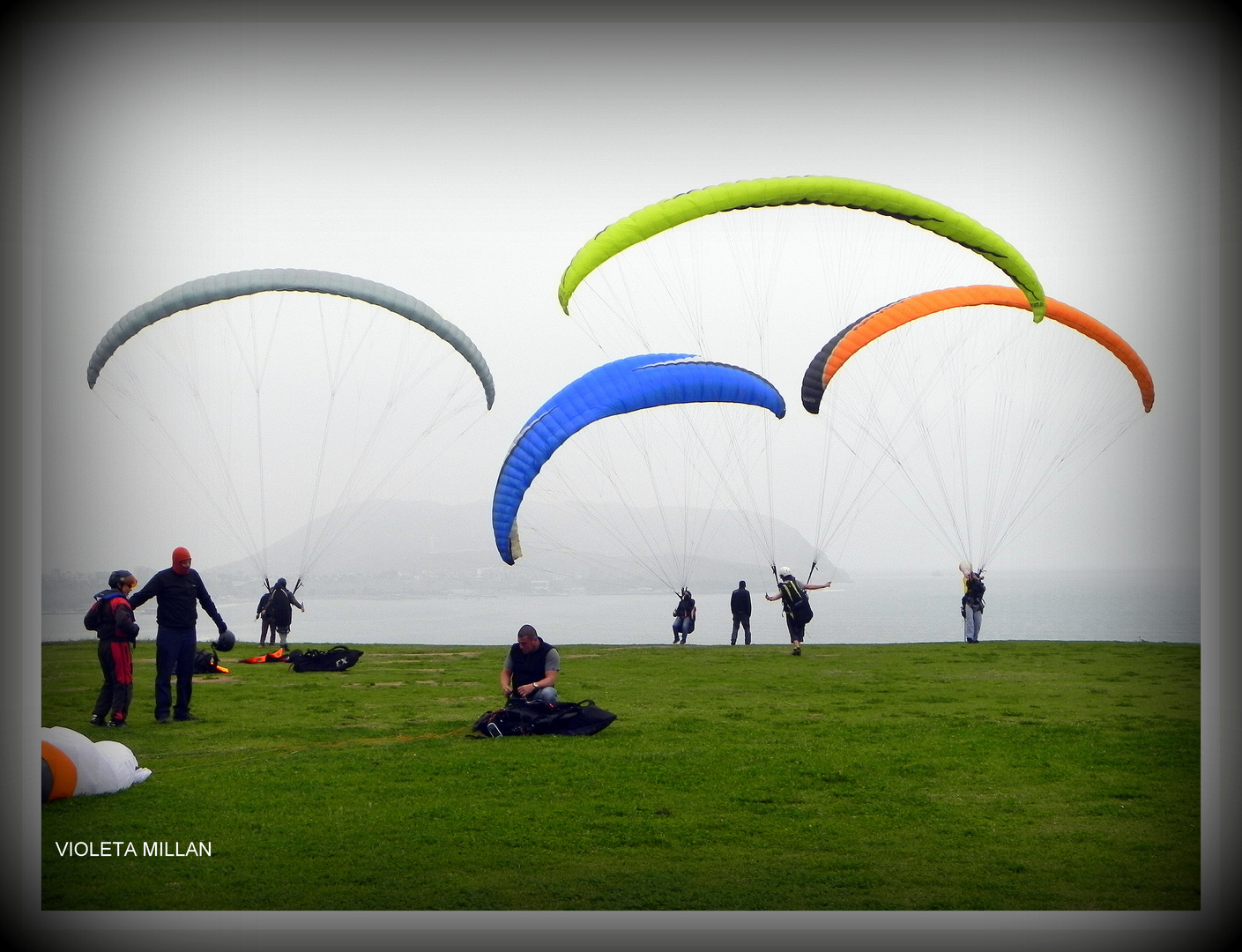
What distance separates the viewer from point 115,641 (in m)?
9.67

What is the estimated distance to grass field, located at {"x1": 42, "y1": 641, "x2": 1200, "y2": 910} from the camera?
6.38 m

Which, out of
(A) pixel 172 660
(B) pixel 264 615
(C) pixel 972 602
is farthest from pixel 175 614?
(C) pixel 972 602

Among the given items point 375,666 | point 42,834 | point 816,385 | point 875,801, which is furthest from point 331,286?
point 875,801

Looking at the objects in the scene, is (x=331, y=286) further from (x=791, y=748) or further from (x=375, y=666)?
(x=791, y=748)

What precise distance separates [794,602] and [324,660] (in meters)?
6.69

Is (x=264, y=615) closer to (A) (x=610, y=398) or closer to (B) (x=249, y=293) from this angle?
(B) (x=249, y=293)

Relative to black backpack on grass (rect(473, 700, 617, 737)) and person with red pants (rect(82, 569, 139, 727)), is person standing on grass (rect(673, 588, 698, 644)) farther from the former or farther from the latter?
person with red pants (rect(82, 569, 139, 727))

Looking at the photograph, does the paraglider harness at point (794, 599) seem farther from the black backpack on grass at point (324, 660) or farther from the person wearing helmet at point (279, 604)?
the person wearing helmet at point (279, 604)

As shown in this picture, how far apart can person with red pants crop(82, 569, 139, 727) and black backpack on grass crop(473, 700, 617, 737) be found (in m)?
3.20

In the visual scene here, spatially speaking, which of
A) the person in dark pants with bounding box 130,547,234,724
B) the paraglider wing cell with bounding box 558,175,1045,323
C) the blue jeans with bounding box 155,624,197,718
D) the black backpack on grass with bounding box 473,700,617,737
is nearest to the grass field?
the black backpack on grass with bounding box 473,700,617,737

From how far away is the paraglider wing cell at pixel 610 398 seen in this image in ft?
43.6

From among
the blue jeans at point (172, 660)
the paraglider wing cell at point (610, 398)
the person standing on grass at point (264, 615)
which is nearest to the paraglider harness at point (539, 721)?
the blue jeans at point (172, 660)

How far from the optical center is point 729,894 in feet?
20.8

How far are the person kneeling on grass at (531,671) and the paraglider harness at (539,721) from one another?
0.41 ft
